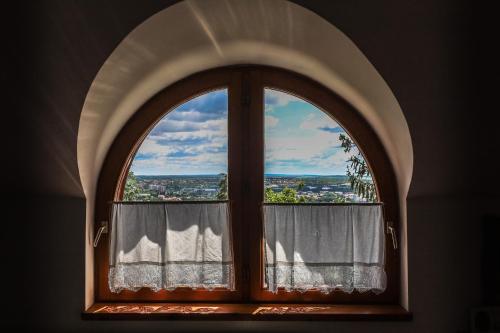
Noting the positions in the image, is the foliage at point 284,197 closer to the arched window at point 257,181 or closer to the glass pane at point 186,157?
the arched window at point 257,181

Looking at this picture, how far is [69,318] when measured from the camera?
2170 mm

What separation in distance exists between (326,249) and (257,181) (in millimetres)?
470

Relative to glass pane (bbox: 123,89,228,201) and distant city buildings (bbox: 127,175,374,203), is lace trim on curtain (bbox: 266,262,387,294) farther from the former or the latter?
glass pane (bbox: 123,89,228,201)

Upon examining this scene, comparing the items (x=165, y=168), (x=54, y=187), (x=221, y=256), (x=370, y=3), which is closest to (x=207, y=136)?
(x=165, y=168)

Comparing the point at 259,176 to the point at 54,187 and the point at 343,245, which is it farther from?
the point at 54,187

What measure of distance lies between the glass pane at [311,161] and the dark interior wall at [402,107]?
365mm

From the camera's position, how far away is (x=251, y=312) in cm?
218

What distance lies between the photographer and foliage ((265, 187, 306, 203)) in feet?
7.84

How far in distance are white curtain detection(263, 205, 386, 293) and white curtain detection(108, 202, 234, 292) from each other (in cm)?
23

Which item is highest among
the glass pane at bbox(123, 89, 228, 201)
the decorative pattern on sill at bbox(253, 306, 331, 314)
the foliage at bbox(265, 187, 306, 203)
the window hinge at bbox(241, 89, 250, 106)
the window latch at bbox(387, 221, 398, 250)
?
the window hinge at bbox(241, 89, 250, 106)

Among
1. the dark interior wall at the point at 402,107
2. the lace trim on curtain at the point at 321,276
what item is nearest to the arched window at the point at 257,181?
the lace trim on curtain at the point at 321,276

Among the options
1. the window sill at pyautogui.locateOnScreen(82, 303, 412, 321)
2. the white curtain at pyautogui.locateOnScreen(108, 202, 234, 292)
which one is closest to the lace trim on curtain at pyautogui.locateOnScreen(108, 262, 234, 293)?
the white curtain at pyautogui.locateOnScreen(108, 202, 234, 292)

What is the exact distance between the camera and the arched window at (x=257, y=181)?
90.0 inches

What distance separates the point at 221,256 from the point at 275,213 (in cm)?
33
